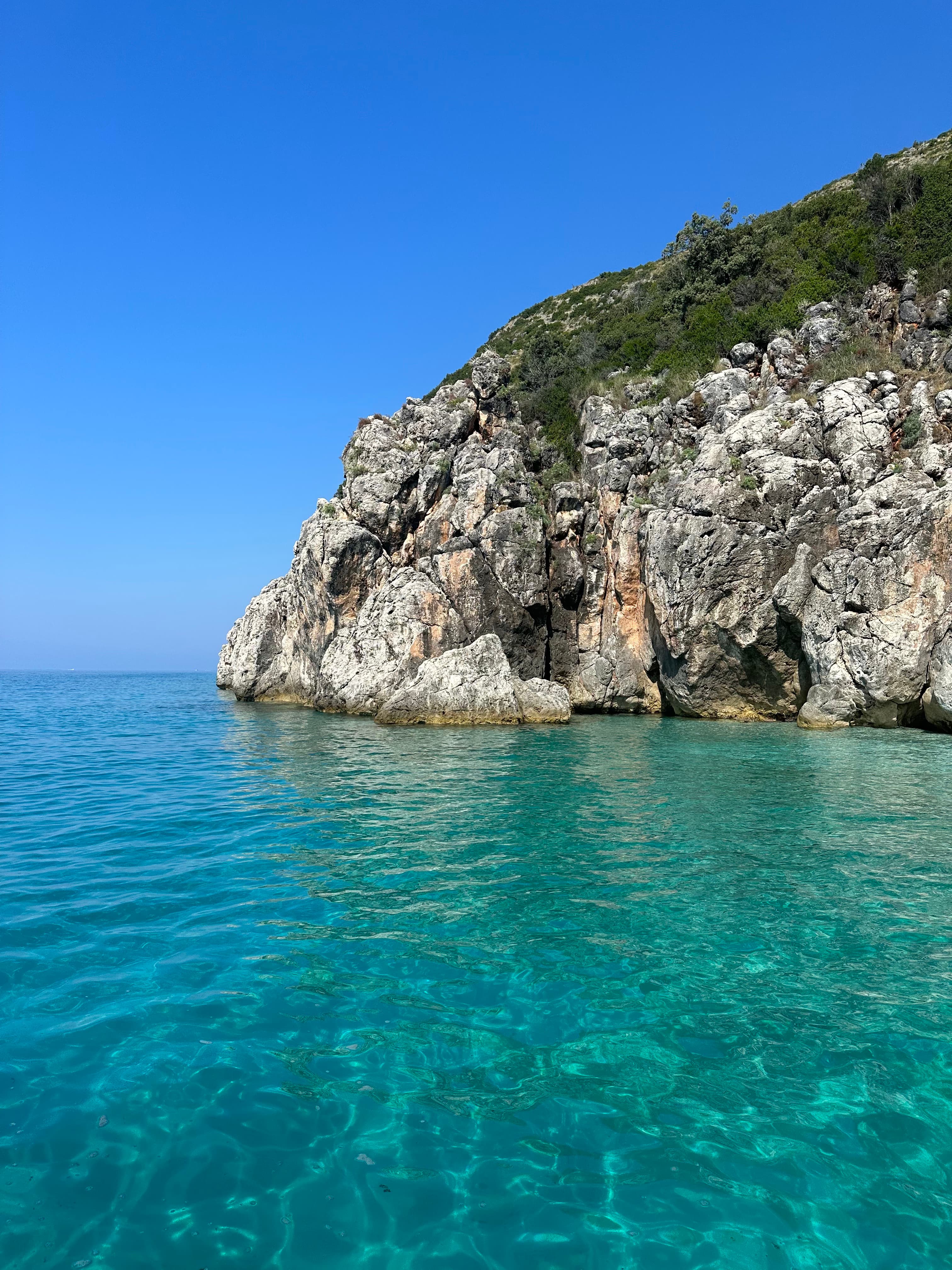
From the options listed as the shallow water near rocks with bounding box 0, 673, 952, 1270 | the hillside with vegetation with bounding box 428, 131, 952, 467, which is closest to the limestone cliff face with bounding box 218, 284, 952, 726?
the hillside with vegetation with bounding box 428, 131, 952, 467

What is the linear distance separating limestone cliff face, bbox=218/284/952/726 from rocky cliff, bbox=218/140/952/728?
93 mm

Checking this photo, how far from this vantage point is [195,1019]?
6.41m

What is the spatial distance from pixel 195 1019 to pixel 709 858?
24.5ft

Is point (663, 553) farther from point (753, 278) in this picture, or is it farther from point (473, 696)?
point (753, 278)

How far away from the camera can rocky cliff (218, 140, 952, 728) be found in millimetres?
25844

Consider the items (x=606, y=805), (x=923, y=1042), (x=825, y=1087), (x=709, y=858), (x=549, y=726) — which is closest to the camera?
(x=825, y=1087)

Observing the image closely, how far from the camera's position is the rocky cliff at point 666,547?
25.8 meters

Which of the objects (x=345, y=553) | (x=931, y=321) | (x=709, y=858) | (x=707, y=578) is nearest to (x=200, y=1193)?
(x=709, y=858)

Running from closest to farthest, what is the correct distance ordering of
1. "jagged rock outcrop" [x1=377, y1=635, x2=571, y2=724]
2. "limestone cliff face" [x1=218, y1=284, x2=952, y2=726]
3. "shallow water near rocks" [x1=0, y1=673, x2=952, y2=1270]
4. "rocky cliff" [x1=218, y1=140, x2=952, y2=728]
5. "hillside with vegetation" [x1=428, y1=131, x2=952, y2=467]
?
"shallow water near rocks" [x1=0, y1=673, x2=952, y2=1270] < "limestone cliff face" [x1=218, y1=284, x2=952, y2=726] < "rocky cliff" [x1=218, y1=140, x2=952, y2=728] < "jagged rock outcrop" [x1=377, y1=635, x2=571, y2=724] < "hillside with vegetation" [x1=428, y1=131, x2=952, y2=467]

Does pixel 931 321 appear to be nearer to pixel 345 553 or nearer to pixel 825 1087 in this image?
pixel 345 553

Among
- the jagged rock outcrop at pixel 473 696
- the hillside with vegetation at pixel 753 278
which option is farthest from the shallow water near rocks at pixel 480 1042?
the hillside with vegetation at pixel 753 278

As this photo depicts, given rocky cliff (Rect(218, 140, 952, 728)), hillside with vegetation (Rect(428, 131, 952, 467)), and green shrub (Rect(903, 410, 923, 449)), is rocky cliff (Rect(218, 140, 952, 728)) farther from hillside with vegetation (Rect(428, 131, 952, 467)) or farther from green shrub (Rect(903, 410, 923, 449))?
hillside with vegetation (Rect(428, 131, 952, 467))

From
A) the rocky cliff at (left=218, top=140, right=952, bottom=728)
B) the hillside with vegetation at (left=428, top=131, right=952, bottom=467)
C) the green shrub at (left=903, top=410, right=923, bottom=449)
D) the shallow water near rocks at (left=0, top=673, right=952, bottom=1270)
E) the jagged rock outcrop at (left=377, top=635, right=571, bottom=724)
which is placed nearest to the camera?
the shallow water near rocks at (left=0, top=673, right=952, bottom=1270)

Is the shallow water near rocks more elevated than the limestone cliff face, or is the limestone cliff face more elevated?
the limestone cliff face
